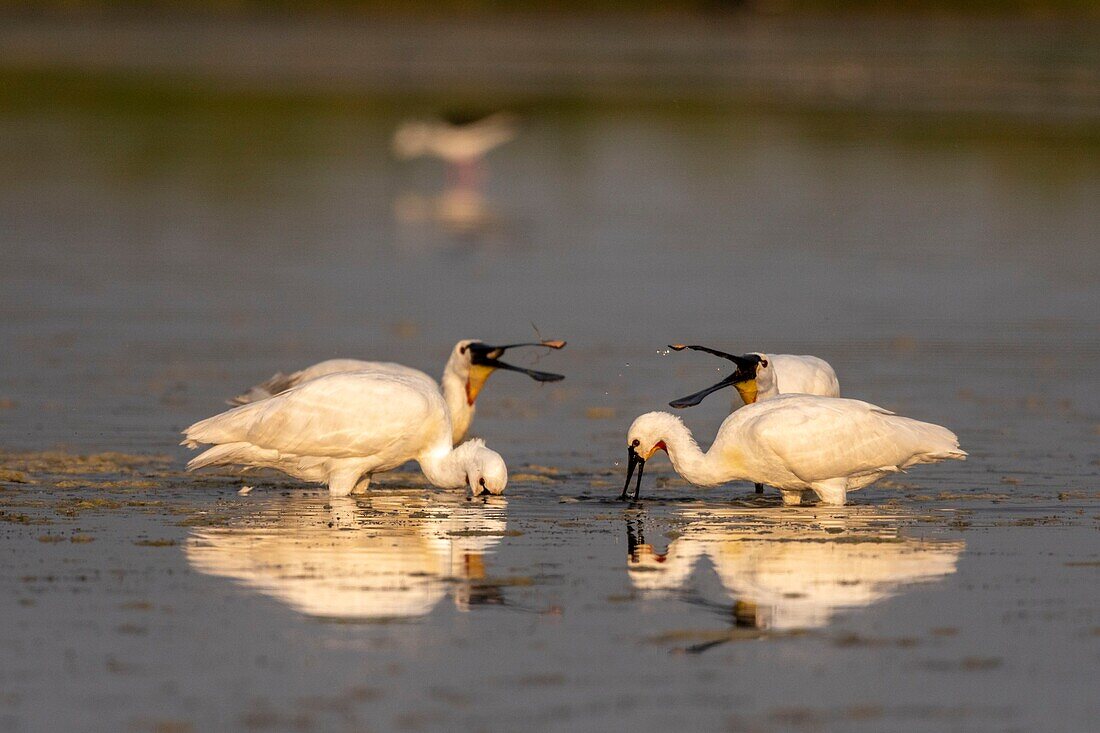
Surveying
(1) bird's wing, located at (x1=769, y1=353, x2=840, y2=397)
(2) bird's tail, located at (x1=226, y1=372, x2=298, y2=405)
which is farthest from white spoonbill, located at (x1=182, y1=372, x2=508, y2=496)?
(1) bird's wing, located at (x1=769, y1=353, x2=840, y2=397)

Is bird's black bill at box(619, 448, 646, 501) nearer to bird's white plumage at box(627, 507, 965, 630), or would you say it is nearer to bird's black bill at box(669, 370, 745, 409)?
bird's white plumage at box(627, 507, 965, 630)

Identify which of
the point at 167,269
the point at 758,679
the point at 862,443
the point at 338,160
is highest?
the point at 338,160

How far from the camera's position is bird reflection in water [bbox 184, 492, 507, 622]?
8734 mm

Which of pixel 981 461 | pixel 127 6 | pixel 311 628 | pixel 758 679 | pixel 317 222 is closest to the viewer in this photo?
pixel 758 679

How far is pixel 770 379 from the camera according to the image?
12.4m

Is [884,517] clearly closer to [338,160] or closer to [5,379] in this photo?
[5,379]

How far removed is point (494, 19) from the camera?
7950 cm

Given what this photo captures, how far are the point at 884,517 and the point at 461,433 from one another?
3.00 meters

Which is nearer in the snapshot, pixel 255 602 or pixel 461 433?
pixel 255 602

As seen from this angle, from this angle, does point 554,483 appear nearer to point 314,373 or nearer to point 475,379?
point 475,379

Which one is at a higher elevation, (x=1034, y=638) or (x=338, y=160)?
(x=338, y=160)

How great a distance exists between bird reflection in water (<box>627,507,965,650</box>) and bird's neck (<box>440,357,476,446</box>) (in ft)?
7.09

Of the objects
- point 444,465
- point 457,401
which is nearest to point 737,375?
point 457,401

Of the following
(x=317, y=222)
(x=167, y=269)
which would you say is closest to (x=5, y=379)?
(x=167, y=269)
